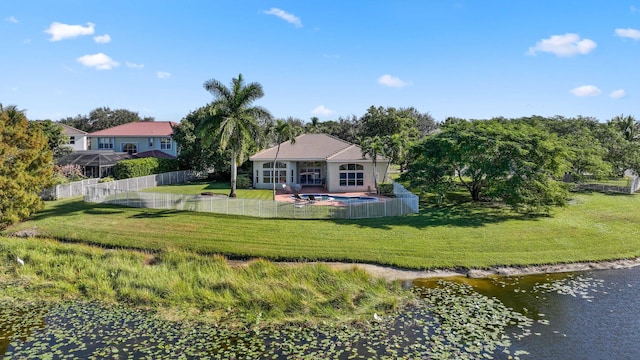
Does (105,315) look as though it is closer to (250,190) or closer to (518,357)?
(518,357)

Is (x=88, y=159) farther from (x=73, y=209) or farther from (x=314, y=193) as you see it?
(x=314, y=193)

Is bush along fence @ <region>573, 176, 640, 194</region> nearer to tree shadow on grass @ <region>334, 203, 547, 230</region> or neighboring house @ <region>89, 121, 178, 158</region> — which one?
tree shadow on grass @ <region>334, 203, 547, 230</region>

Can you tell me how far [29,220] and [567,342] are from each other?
29309 mm

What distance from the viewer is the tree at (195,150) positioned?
44.3 metres

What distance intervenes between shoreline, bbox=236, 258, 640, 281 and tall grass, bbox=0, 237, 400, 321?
1394 mm

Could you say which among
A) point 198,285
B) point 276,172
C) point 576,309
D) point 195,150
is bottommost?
point 576,309

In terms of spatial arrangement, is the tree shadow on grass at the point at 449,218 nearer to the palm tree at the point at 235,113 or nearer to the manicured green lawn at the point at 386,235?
the manicured green lawn at the point at 386,235

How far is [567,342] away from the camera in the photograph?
12.2 metres

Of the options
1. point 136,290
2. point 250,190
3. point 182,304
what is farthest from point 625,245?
point 250,190

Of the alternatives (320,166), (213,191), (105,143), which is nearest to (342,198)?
(320,166)

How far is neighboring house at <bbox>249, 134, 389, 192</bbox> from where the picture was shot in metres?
38.5

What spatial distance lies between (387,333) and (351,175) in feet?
87.2

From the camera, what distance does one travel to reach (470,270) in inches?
742

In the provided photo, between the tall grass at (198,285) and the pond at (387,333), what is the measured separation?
0.80 metres
